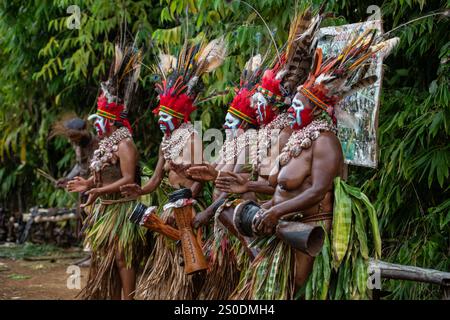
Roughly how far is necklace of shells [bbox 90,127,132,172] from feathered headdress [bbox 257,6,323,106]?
136 cm

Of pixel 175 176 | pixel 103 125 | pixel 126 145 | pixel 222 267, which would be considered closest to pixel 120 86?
pixel 103 125

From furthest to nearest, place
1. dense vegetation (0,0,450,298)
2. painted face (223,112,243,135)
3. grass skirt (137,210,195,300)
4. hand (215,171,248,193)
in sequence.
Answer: dense vegetation (0,0,450,298) < grass skirt (137,210,195,300) < painted face (223,112,243,135) < hand (215,171,248,193)

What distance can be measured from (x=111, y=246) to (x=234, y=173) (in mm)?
1641

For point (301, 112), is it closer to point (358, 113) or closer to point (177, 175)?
point (358, 113)

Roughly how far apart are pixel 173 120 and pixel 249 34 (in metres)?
0.92

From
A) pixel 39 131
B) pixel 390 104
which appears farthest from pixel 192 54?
pixel 39 131

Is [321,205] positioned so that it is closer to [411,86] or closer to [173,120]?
[173,120]

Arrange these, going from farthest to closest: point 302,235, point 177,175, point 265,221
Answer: point 177,175 < point 265,221 < point 302,235

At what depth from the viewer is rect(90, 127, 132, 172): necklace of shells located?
5.20 m

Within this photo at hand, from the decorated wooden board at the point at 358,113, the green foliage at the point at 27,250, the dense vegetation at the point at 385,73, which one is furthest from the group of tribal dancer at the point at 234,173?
the green foliage at the point at 27,250

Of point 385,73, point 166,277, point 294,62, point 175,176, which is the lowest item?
point 166,277

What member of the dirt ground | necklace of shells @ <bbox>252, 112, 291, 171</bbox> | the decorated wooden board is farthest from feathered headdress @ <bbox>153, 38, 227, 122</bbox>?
the dirt ground

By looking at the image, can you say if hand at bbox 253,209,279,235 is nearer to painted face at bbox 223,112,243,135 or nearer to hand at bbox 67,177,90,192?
painted face at bbox 223,112,243,135

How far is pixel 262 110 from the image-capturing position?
4273mm
